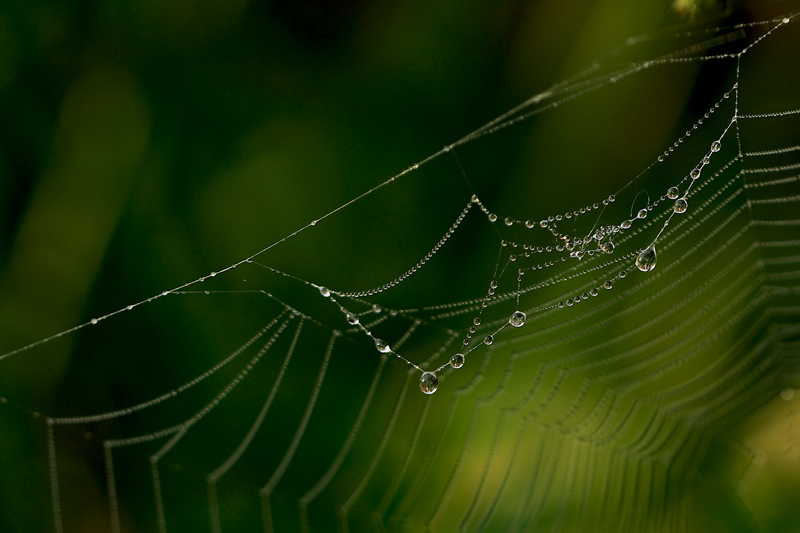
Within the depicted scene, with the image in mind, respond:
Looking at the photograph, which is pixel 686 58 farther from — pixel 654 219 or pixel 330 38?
pixel 330 38

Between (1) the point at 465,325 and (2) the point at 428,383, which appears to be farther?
(1) the point at 465,325

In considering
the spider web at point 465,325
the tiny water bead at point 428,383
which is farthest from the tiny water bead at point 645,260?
the tiny water bead at point 428,383

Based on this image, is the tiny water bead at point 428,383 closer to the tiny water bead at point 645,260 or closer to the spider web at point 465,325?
the spider web at point 465,325

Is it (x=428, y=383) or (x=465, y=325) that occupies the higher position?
(x=465, y=325)

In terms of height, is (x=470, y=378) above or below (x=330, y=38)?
below

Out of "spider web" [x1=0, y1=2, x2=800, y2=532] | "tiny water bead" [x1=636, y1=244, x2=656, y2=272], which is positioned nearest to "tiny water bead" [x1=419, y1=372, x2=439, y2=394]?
"spider web" [x1=0, y1=2, x2=800, y2=532]

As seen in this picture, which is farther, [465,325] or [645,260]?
[465,325]

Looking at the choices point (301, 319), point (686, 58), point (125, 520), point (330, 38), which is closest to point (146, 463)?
point (125, 520)

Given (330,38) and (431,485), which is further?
(431,485)
